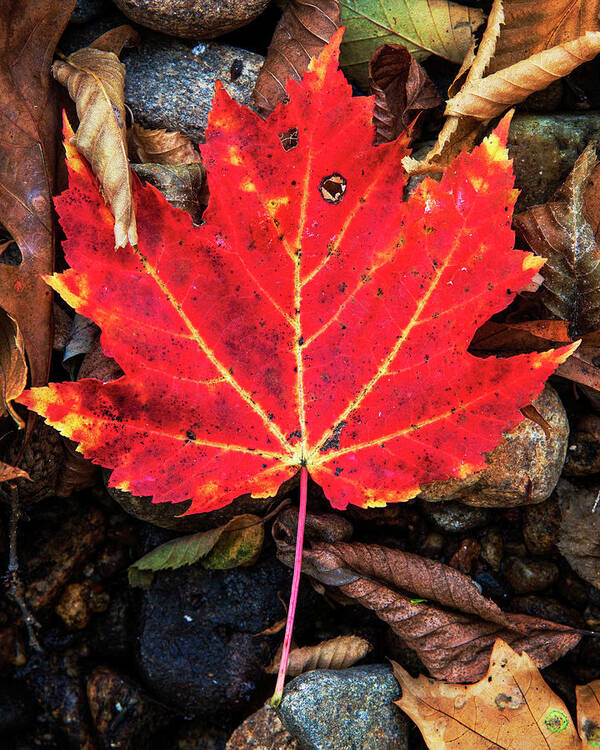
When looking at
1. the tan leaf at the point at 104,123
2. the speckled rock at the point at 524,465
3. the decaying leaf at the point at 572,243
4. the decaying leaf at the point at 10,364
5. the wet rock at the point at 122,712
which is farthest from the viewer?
the wet rock at the point at 122,712

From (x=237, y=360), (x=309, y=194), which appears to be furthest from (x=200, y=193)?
(x=237, y=360)

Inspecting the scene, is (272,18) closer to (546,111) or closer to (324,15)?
(324,15)

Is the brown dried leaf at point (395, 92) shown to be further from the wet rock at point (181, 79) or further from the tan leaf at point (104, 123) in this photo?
the tan leaf at point (104, 123)

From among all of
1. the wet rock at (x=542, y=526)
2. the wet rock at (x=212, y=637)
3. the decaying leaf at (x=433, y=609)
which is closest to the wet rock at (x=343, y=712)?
the decaying leaf at (x=433, y=609)

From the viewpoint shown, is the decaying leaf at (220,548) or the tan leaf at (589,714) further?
the decaying leaf at (220,548)

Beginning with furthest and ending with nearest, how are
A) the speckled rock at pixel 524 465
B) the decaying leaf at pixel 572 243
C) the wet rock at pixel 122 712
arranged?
the wet rock at pixel 122 712
the speckled rock at pixel 524 465
the decaying leaf at pixel 572 243

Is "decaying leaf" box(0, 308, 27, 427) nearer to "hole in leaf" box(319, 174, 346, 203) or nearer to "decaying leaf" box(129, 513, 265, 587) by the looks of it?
"decaying leaf" box(129, 513, 265, 587)

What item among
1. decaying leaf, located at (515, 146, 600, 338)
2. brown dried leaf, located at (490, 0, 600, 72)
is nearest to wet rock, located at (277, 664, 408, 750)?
decaying leaf, located at (515, 146, 600, 338)

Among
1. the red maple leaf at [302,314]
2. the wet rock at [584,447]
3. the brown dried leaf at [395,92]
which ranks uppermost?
the brown dried leaf at [395,92]

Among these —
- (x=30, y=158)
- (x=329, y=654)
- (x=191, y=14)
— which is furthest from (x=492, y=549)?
(x=191, y=14)
